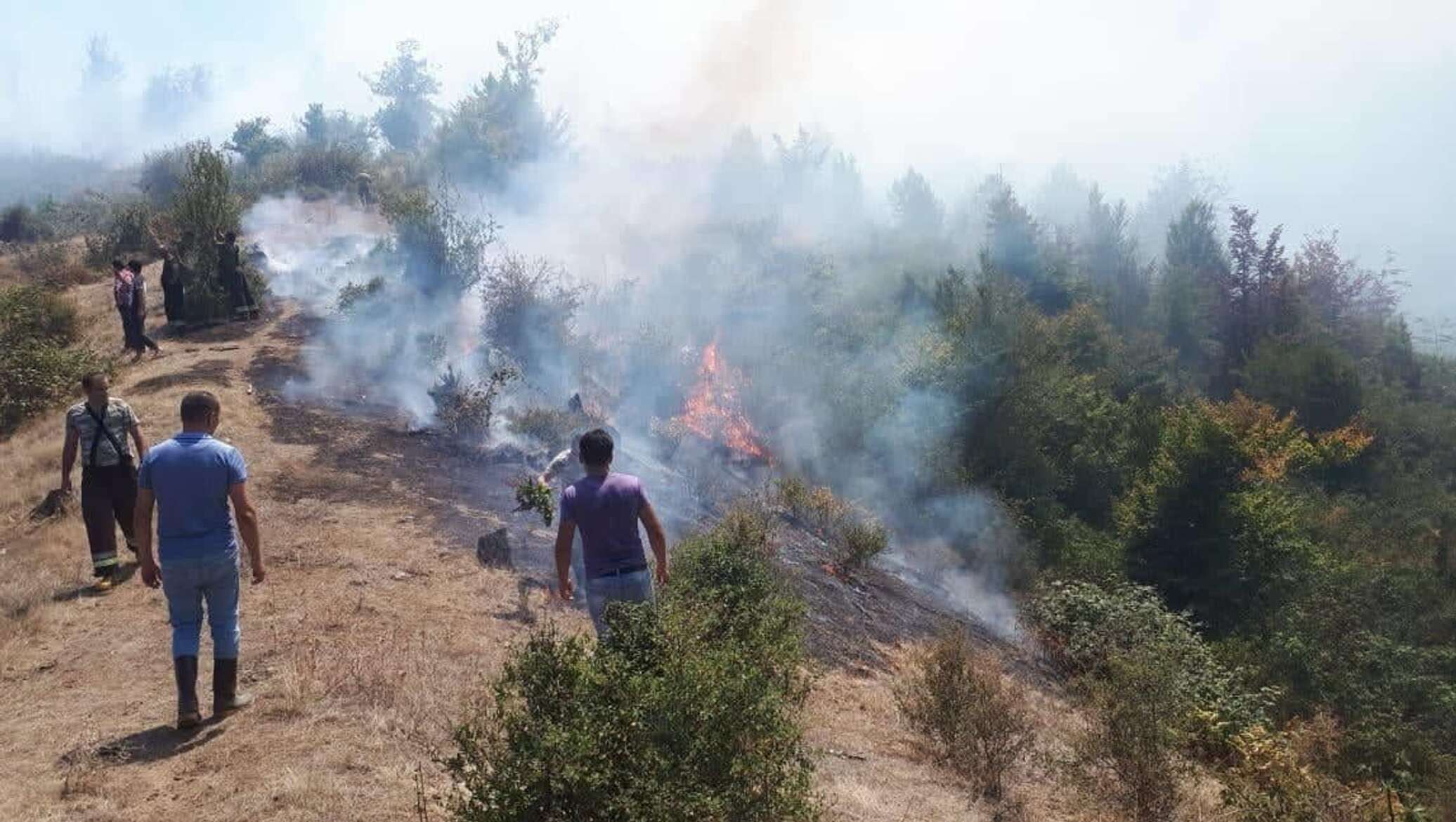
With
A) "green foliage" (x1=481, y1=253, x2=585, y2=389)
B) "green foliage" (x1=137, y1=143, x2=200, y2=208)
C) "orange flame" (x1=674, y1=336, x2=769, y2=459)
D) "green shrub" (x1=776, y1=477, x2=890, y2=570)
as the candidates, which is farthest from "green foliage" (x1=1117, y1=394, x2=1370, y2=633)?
"green foliage" (x1=137, y1=143, x2=200, y2=208)

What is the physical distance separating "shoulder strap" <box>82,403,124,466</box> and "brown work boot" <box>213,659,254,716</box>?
117 inches

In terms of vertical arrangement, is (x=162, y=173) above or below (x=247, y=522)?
above

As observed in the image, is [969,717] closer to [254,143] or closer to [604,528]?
[604,528]

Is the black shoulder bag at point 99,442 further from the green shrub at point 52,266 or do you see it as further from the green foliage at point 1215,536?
the green foliage at point 1215,536

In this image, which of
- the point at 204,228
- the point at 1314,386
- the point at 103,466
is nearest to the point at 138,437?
the point at 103,466

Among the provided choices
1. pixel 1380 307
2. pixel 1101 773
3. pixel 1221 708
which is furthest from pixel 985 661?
pixel 1380 307

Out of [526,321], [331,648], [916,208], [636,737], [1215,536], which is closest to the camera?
[636,737]

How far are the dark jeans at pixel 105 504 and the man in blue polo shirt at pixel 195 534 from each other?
2776 mm

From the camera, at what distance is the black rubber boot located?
4.41 metres

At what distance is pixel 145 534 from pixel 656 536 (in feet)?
8.09

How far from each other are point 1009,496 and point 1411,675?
31.8ft

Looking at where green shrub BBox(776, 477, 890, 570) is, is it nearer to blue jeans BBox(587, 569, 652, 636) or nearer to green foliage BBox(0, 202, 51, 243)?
blue jeans BBox(587, 569, 652, 636)

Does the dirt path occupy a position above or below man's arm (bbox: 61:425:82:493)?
below

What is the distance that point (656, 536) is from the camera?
4559 mm
